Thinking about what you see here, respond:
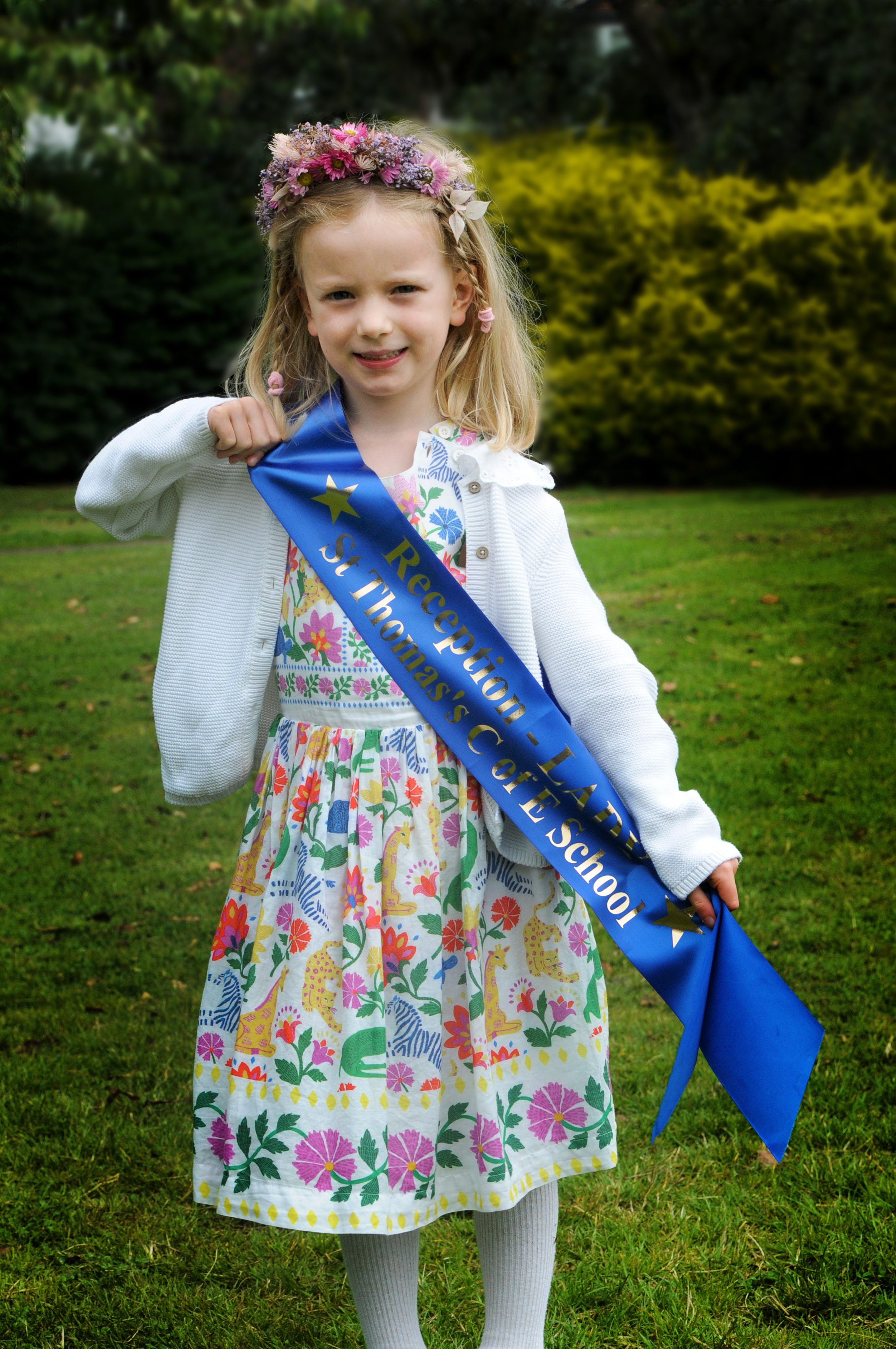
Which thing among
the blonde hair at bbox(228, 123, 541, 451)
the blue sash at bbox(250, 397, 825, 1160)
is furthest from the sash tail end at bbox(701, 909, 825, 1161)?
the blonde hair at bbox(228, 123, 541, 451)

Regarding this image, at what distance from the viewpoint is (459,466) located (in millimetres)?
1889

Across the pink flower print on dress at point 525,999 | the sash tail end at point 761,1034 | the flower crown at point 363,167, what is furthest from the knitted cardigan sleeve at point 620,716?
the flower crown at point 363,167

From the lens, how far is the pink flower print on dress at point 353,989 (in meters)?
1.75

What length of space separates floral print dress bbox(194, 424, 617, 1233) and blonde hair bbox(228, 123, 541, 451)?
7 centimetres

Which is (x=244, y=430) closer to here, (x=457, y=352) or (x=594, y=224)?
(x=457, y=352)

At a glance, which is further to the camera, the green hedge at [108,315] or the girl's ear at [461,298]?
the green hedge at [108,315]

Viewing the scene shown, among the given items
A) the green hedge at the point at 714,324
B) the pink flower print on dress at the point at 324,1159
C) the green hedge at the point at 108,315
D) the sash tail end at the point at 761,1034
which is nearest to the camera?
the pink flower print on dress at the point at 324,1159

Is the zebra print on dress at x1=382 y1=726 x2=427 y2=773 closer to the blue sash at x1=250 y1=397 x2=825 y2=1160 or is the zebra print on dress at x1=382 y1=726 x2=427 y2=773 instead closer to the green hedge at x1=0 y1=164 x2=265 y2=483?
the blue sash at x1=250 y1=397 x2=825 y2=1160

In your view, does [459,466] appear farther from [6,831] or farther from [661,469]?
[661,469]

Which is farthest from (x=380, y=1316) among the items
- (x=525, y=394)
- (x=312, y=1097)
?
(x=525, y=394)

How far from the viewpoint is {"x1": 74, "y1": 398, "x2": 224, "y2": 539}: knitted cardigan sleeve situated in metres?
1.82

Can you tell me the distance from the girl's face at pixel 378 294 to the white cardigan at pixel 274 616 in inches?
6.6

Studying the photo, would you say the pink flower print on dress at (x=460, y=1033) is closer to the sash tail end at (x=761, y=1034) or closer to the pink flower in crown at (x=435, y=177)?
the sash tail end at (x=761, y=1034)

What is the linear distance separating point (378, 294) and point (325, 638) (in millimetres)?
482
